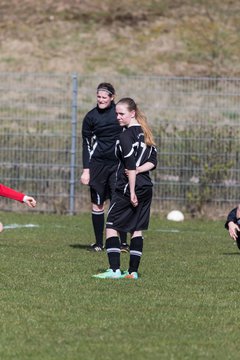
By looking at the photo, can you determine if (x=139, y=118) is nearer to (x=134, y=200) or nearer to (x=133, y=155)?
(x=133, y=155)

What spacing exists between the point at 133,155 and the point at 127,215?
599mm

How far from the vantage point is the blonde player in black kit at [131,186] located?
10.1 m

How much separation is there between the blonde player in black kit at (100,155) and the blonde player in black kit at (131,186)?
9.38 ft

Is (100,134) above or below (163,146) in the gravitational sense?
above

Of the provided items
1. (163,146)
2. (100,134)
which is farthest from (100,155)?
(163,146)

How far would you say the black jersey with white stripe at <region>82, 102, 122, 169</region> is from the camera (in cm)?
1317

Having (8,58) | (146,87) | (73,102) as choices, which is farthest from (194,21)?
(73,102)

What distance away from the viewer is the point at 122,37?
101 feet

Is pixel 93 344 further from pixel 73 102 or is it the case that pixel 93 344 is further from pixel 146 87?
pixel 146 87

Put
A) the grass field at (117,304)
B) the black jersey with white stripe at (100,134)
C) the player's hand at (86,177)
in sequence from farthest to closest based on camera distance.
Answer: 1. the player's hand at (86,177)
2. the black jersey with white stripe at (100,134)
3. the grass field at (117,304)

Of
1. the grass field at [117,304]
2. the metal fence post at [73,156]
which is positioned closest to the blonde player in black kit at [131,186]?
the grass field at [117,304]

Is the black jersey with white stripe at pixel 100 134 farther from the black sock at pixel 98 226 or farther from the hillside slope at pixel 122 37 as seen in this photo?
the hillside slope at pixel 122 37

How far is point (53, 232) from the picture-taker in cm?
1583

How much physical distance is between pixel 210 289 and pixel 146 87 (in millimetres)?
11993
